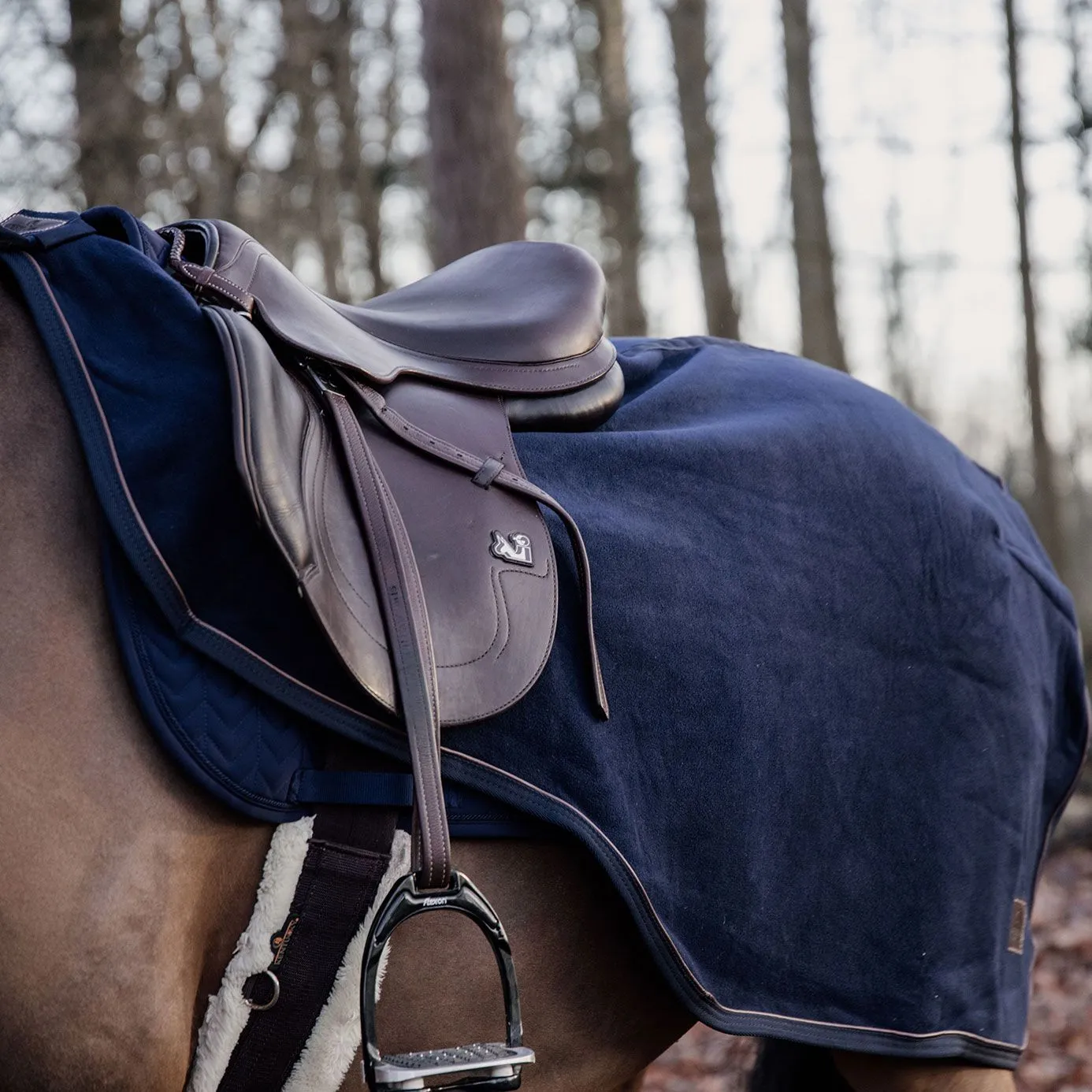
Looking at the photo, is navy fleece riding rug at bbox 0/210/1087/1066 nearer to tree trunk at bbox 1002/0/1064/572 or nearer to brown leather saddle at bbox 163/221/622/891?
brown leather saddle at bbox 163/221/622/891

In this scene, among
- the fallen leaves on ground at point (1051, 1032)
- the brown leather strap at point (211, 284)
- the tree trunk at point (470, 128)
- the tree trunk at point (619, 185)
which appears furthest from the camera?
the tree trunk at point (619, 185)

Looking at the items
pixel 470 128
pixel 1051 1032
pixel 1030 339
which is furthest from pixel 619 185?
pixel 1051 1032

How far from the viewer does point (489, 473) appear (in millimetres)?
1282

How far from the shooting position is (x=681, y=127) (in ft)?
28.7

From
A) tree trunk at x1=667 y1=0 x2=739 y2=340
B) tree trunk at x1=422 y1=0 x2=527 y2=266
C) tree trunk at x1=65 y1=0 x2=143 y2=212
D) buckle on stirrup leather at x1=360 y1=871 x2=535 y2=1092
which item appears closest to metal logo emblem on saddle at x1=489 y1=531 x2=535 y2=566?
buckle on stirrup leather at x1=360 y1=871 x2=535 y2=1092

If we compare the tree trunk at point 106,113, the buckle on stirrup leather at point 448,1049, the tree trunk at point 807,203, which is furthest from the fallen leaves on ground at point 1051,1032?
the tree trunk at point 106,113

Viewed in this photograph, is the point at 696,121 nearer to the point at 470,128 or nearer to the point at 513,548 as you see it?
the point at 470,128

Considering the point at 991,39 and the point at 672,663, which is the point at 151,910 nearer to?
the point at 672,663

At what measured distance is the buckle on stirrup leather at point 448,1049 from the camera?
1083mm

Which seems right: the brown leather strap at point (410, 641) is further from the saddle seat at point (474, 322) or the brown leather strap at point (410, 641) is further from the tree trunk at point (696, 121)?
the tree trunk at point (696, 121)

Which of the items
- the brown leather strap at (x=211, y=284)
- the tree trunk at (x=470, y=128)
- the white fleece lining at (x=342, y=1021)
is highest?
the tree trunk at (x=470, y=128)

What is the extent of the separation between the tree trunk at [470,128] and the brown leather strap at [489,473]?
3.24 meters

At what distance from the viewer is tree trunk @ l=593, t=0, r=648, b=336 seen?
9.61m

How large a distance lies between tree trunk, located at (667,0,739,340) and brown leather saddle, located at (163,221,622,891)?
6.85 metres
